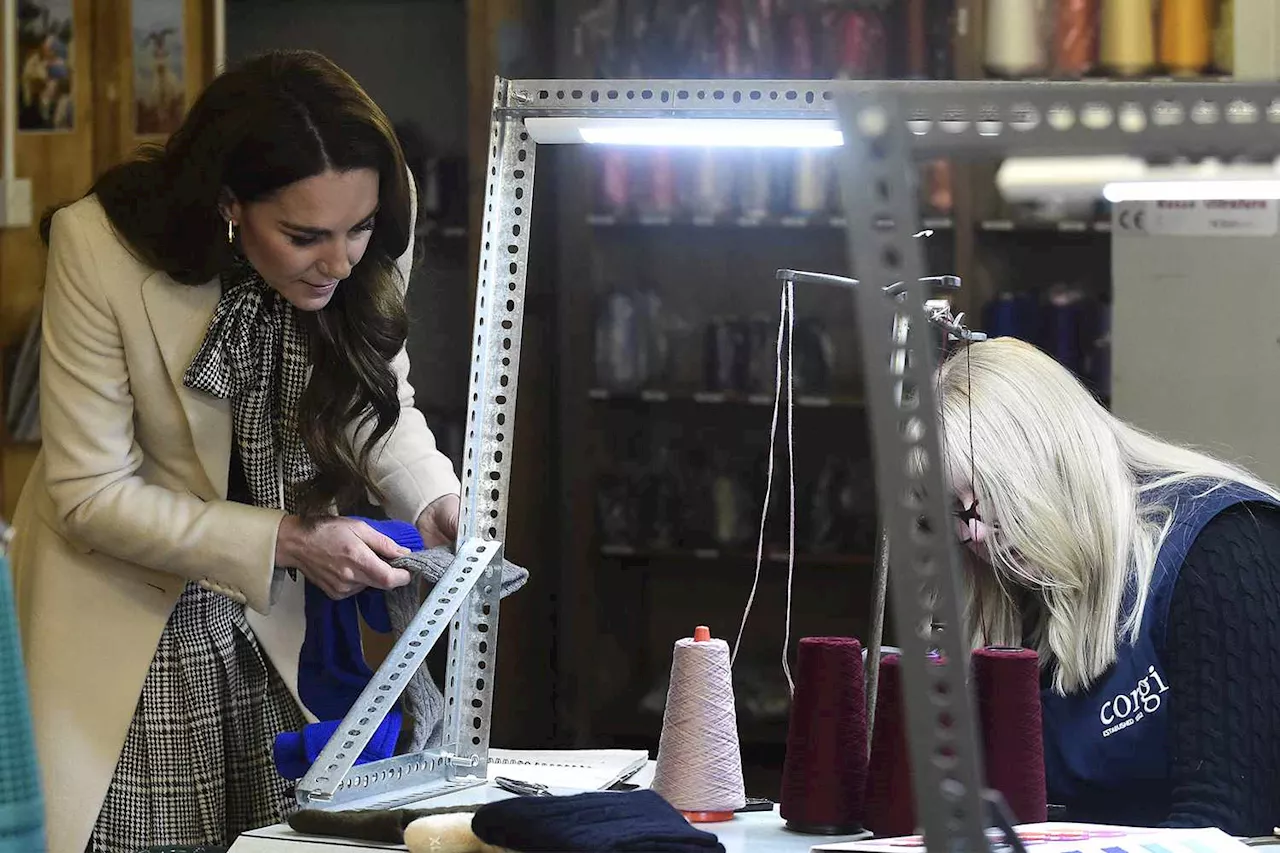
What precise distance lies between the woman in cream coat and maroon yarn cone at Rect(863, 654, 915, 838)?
61cm

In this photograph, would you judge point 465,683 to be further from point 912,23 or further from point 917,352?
point 912,23

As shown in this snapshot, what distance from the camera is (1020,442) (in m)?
1.76

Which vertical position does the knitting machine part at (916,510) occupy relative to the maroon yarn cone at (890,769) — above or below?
above

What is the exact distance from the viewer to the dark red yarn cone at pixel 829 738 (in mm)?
1449

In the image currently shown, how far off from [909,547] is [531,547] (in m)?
3.42

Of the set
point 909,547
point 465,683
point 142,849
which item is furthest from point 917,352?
point 142,849

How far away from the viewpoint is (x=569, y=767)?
1783 millimetres

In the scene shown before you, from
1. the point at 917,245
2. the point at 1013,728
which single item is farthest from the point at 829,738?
the point at 917,245

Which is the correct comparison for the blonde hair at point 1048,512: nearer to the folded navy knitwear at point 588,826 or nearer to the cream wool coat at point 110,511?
the folded navy knitwear at point 588,826

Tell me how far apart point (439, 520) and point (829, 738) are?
69 centimetres

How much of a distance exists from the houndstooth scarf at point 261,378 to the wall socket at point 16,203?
218 cm

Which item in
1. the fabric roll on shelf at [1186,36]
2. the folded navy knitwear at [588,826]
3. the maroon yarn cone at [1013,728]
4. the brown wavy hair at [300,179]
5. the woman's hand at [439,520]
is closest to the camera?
the folded navy knitwear at [588,826]

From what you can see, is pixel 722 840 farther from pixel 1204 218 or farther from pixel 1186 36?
pixel 1186 36

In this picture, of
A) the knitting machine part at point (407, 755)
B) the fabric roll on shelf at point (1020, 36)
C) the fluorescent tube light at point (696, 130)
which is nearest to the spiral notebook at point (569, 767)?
the knitting machine part at point (407, 755)
